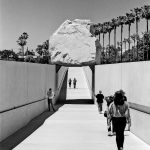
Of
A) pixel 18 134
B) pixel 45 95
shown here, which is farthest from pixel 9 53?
pixel 18 134

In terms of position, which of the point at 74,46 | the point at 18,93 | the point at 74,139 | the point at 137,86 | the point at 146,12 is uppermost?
the point at 146,12

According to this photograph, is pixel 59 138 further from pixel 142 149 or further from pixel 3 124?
pixel 142 149

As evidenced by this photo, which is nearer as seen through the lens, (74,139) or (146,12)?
(74,139)

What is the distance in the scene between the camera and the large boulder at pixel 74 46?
7869 cm

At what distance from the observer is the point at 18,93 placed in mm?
16422

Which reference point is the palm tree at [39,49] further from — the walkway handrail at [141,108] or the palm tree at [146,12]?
the walkway handrail at [141,108]

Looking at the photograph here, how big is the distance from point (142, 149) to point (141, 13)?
3528 inches

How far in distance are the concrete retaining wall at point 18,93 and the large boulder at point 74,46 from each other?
2081 inches

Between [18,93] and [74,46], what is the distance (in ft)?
218

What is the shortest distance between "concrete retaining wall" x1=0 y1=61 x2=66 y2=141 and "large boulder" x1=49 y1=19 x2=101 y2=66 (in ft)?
173

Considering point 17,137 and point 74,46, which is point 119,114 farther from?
point 74,46

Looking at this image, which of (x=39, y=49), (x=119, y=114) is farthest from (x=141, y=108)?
(x=39, y=49)

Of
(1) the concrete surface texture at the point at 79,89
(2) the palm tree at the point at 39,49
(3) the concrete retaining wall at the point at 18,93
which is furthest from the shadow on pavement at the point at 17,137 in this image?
(2) the palm tree at the point at 39,49

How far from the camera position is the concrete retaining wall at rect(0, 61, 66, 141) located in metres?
13.5
